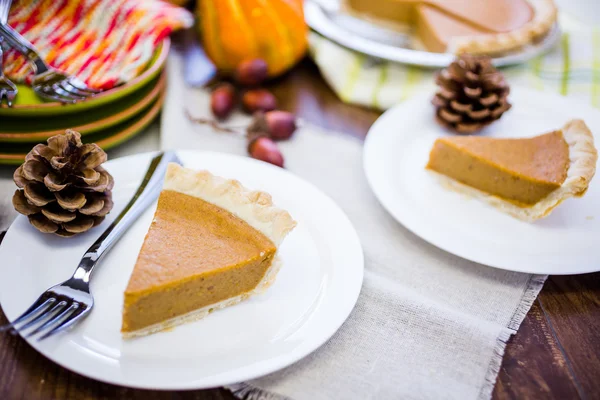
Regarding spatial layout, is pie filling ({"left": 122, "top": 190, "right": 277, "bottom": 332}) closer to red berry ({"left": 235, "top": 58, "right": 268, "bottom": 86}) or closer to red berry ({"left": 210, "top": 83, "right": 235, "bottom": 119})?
red berry ({"left": 210, "top": 83, "right": 235, "bottom": 119})

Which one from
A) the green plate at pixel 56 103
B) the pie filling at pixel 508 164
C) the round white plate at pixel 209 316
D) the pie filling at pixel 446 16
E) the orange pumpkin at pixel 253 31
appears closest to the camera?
the round white plate at pixel 209 316

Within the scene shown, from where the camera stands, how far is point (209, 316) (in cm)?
161

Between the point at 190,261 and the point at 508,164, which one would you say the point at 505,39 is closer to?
the point at 508,164

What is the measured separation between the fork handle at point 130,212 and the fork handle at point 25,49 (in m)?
0.59

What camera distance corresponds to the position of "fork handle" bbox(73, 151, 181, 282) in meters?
1.63

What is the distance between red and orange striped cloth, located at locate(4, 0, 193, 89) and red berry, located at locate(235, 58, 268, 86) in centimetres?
36

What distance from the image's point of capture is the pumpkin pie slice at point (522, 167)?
6.62 feet

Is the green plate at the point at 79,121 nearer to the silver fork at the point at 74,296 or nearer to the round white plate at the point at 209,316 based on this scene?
the round white plate at the point at 209,316

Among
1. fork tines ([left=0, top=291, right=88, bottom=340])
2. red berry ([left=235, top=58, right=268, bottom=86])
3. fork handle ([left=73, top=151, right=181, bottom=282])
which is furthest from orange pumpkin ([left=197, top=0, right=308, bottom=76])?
fork tines ([left=0, top=291, right=88, bottom=340])

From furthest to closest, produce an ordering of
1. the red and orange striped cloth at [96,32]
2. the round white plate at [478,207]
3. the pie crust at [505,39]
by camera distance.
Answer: the pie crust at [505,39] < the red and orange striped cloth at [96,32] < the round white plate at [478,207]

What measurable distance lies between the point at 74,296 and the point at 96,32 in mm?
1443

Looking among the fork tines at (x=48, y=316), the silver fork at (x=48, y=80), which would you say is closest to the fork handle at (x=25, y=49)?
the silver fork at (x=48, y=80)

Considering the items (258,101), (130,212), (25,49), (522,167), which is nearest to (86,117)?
(25,49)

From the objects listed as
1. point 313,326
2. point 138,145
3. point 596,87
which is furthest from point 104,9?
point 596,87
